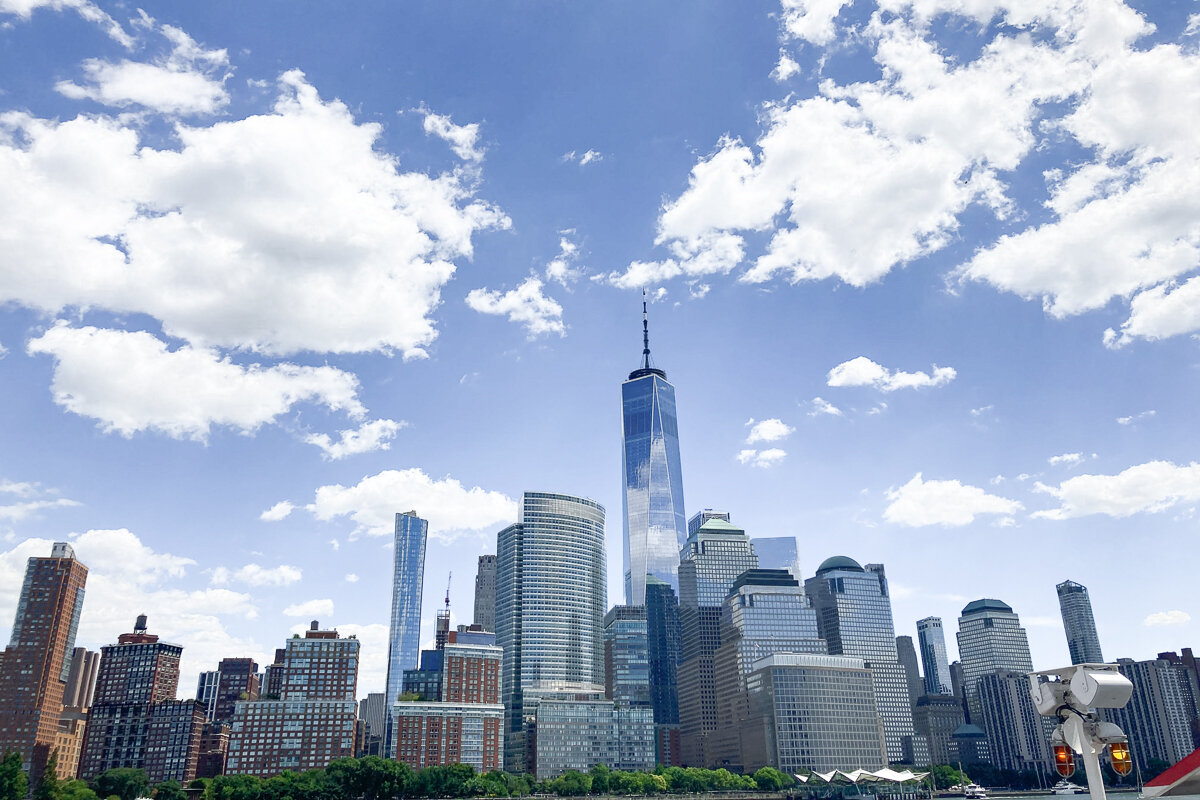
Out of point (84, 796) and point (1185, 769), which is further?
point (84, 796)

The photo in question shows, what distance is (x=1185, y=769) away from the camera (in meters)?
23.0

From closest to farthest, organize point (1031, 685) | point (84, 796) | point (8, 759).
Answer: point (1031, 685) → point (8, 759) → point (84, 796)

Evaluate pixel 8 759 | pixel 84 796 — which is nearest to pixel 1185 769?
pixel 8 759

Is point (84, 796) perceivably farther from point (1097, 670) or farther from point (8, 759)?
point (1097, 670)

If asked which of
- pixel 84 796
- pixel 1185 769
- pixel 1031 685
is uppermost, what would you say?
pixel 1031 685

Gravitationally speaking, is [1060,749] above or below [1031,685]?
below

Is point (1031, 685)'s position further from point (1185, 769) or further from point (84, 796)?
point (84, 796)

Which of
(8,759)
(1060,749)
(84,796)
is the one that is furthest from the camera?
→ (84,796)

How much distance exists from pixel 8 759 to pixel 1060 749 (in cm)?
18956

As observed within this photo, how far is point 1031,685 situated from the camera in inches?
924

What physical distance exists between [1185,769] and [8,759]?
191 meters

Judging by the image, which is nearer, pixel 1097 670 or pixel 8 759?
pixel 1097 670

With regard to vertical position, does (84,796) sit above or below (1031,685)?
below

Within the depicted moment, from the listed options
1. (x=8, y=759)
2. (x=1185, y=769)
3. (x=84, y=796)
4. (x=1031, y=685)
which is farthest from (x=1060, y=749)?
(x=84, y=796)
